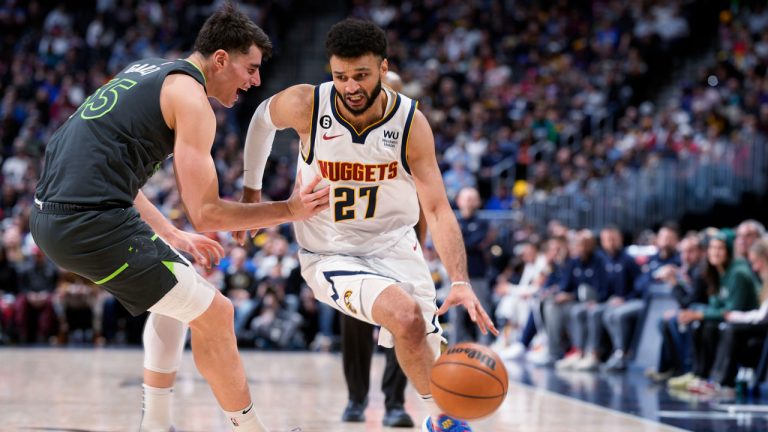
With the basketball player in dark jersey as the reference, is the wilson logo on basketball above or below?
below

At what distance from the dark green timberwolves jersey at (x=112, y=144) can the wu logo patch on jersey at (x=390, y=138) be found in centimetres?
101

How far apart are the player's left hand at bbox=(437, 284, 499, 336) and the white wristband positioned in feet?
4.47

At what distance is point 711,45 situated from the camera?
21109 mm

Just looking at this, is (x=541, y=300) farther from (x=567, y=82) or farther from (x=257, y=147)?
(x=567, y=82)

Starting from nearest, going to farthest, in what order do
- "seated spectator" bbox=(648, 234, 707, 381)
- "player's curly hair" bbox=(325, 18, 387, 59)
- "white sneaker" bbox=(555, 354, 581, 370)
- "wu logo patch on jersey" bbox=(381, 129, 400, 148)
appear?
"player's curly hair" bbox=(325, 18, 387, 59) < "wu logo patch on jersey" bbox=(381, 129, 400, 148) < "seated spectator" bbox=(648, 234, 707, 381) < "white sneaker" bbox=(555, 354, 581, 370)

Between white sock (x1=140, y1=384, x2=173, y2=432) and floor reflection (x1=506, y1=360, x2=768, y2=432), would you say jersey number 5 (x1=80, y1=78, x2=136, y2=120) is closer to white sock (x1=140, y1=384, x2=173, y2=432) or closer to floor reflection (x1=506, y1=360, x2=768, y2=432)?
white sock (x1=140, y1=384, x2=173, y2=432)

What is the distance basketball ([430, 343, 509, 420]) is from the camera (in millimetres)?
4266

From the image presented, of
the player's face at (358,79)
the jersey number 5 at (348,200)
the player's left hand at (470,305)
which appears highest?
the player's face at (358,79)

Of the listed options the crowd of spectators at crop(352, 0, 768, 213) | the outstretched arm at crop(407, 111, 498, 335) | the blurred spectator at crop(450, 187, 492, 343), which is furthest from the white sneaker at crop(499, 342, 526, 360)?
the outstretched arm at crop(407, 111, 498, 335)

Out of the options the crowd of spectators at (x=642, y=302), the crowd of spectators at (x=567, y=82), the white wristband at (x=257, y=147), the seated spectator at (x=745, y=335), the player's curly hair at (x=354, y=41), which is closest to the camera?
the player's curly hair at (x=354, y=41)

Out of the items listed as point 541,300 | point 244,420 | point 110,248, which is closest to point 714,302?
point 541,300

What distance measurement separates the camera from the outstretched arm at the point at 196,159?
4.25 metres

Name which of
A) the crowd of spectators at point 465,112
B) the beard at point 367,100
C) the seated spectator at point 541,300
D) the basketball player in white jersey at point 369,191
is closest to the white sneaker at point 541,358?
the seated spectator at point 541,300

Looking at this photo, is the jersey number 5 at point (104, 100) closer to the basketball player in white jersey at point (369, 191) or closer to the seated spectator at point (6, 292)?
the basketball player in white jersey at point (369, 191)
